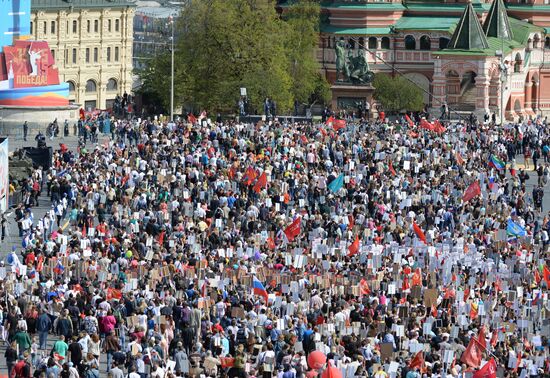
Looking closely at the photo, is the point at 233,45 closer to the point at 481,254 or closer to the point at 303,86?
the point at 303,86

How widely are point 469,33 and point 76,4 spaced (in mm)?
29630

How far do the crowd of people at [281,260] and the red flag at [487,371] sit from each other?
4 cm

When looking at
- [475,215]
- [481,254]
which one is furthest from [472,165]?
[481,254]

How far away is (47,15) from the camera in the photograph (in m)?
135

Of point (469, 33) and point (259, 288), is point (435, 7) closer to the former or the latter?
point (469, 33)

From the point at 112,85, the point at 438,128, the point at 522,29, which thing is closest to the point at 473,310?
the point at 438,128

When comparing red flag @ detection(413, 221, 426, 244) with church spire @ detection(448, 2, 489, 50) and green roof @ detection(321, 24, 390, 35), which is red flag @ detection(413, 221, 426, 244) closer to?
church spire @ detection(448, 2, 489, 50)

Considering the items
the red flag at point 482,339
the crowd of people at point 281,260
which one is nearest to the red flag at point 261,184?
the crowd of people at point 281,260

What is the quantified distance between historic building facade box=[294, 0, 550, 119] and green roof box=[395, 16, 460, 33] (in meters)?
0.05

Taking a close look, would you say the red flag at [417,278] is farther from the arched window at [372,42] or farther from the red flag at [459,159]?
the arched window at [372,42]

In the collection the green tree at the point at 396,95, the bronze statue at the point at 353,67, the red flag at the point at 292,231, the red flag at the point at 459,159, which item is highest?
the bronze statue at the point at 353,67

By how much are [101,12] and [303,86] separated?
26521 millimetres

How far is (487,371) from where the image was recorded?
47.3 m

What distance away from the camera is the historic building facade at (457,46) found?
115m
